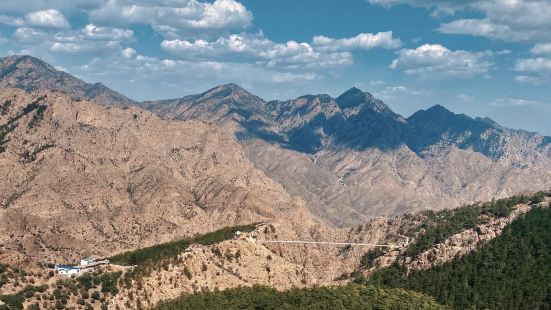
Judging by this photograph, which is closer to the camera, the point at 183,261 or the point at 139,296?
the point at 139,296

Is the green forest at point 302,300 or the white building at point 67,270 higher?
the green forest at point 302,300

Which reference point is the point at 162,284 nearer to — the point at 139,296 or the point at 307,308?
the point at 139,296

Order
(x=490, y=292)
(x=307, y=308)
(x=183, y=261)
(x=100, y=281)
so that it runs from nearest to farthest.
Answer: (x=307, y=308), (x=100, y=281), (x=183, y=261), (x=490, y=292)

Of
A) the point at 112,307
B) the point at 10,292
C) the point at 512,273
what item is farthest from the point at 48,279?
the point at 512,273

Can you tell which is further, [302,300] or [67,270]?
[67,270]

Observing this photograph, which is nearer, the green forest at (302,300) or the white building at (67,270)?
the green forest at (302,300)

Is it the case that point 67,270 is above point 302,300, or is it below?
below

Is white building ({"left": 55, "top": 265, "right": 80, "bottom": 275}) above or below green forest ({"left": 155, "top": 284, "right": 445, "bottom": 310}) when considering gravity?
below

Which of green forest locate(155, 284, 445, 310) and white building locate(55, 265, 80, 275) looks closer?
green forest locate(155, 284, 445, 310)
